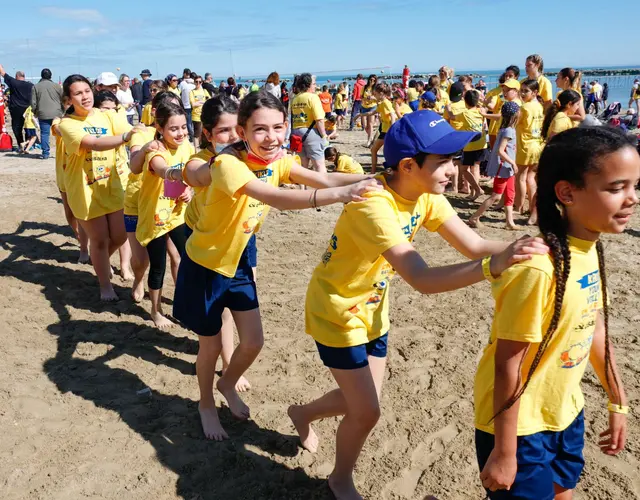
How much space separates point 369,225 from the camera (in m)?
2.18

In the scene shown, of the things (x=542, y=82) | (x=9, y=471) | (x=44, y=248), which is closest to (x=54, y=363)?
(x=9, y=471)

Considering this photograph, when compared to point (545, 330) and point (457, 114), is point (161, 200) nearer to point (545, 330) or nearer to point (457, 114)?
point (545, 330)

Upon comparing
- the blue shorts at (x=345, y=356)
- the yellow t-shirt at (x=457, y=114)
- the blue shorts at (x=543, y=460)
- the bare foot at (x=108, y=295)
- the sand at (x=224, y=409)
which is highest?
the yellow t-shirt at (x=457, y=114)

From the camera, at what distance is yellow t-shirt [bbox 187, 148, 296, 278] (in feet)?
10.1

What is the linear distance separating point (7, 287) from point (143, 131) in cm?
239

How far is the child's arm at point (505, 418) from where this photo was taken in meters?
1.79

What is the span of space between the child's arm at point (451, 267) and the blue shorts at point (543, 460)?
1.88 feet

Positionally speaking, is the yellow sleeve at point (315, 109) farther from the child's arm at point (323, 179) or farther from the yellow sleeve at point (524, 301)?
the yellow sleeve at point (524, 301)

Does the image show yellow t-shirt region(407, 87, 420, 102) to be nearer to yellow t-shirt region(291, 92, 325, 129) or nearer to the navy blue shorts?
yellow t-shirt region(291, 92, 325, 129)

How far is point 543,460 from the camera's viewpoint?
194 cm

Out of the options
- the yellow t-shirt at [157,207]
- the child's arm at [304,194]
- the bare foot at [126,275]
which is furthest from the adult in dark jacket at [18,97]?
the child's arm at [304,194]

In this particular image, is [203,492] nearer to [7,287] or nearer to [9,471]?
[9,471]

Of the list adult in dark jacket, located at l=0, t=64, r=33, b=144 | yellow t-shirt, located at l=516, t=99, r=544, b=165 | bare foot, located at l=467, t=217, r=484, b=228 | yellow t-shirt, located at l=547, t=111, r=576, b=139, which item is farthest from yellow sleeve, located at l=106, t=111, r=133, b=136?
adult in dark jacket, located at l=0, t=64, r=33, b=144

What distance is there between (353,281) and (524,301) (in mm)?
892
